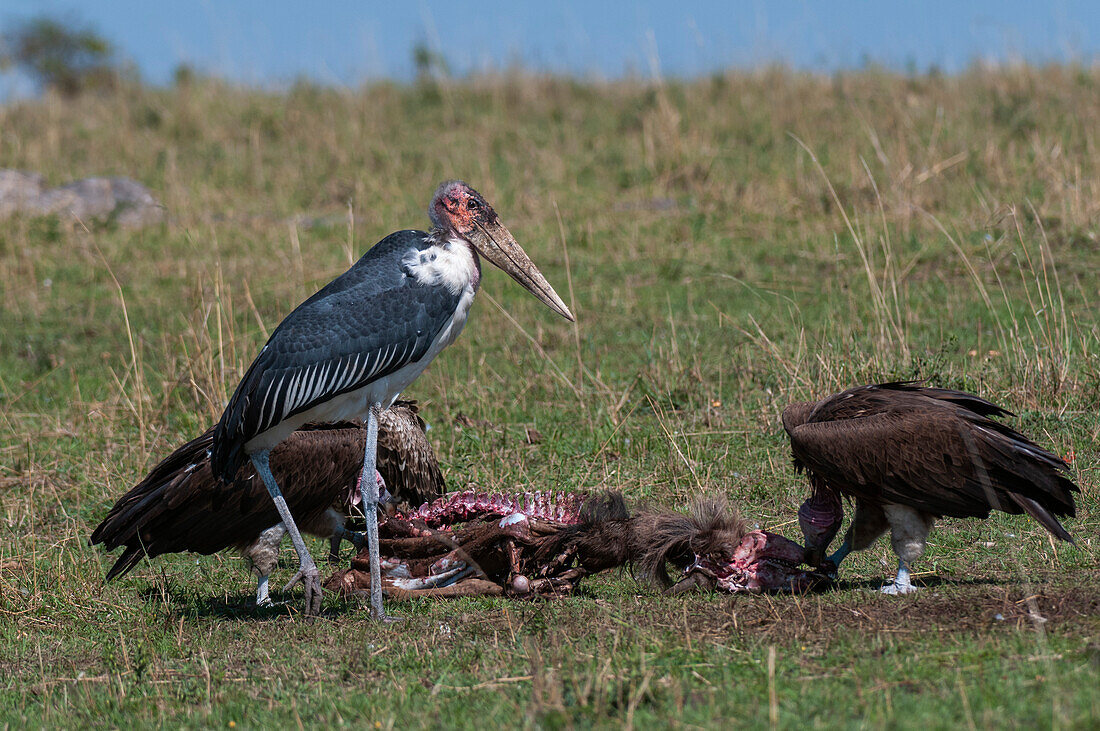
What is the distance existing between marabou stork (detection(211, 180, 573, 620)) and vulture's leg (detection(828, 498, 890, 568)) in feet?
4.71

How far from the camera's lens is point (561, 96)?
15.8 m

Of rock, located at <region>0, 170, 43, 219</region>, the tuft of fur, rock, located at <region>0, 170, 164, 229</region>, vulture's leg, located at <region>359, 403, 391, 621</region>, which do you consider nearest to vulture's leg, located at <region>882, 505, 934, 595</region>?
the tuft of fur

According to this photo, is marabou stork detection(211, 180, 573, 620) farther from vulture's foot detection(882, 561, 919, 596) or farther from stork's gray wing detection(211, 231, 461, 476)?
vulture's foot detection(882, 561, 919, 596)

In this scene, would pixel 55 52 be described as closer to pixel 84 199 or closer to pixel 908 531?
pixel 84 199

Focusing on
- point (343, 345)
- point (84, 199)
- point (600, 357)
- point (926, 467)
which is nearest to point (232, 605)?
point (343, 345)

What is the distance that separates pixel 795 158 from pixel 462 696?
32.8 ft

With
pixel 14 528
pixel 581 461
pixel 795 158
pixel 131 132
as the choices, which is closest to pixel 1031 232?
pixel 795 158

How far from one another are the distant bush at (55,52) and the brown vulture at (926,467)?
17.2 meters

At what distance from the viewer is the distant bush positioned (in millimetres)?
19672

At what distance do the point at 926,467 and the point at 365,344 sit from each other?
218 centimetres

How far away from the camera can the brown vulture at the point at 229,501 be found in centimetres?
536

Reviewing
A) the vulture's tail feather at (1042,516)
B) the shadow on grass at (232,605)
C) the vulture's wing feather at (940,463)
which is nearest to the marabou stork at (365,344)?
the shadow on grass at (232,605)

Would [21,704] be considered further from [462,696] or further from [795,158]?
[795,158]

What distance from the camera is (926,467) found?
4.74 meters
